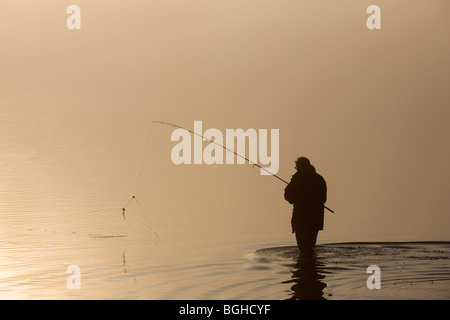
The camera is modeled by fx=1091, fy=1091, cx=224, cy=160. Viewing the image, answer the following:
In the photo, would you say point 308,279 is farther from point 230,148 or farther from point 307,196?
point 230,148

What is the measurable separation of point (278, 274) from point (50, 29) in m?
173

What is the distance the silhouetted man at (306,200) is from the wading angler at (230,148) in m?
15.1

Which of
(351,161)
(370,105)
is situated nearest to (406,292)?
(351,161)

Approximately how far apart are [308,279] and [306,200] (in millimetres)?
2177

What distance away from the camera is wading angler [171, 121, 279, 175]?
4082 centimetres

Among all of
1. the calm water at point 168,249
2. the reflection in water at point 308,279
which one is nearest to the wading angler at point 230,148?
the calm water at point 168,249

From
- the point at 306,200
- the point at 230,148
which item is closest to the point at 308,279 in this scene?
the point at 306,200

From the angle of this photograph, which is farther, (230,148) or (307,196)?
(230,148)

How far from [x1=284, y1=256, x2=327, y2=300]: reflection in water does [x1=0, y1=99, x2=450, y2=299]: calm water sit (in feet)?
0.05

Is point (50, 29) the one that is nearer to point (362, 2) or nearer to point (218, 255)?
point (362, 2)

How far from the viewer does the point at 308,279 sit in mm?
15211

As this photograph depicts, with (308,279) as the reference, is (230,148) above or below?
above
